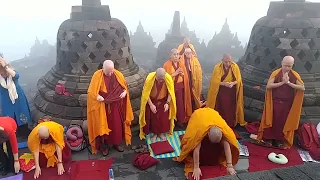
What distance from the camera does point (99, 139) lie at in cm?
580

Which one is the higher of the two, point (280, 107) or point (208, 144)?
point (280, 107)

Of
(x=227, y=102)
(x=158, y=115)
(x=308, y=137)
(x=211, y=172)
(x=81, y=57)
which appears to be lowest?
(x=211, y=172)

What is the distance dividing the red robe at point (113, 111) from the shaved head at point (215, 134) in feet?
7.13

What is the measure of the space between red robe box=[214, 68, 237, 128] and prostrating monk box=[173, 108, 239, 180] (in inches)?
69.8

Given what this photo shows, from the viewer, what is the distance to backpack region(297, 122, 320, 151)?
5840 mm

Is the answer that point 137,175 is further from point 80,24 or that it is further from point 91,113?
point 80,24

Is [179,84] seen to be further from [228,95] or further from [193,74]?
[228,95]

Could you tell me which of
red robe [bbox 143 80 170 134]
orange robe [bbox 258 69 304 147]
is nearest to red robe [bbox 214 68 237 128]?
orange robe [bbox 258 69 304 147]

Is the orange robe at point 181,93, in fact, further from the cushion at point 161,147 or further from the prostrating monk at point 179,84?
the cushion at point 161,147

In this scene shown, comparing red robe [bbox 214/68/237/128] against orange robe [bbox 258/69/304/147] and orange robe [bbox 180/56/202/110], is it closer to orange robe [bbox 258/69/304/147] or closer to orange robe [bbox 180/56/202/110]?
orange robe [bbox 180/56/202/110]

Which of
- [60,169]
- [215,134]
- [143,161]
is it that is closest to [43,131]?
[60,169]

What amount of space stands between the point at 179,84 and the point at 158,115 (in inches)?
41.8

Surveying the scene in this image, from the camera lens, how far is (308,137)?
5.98m

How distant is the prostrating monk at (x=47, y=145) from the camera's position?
15.8ft
